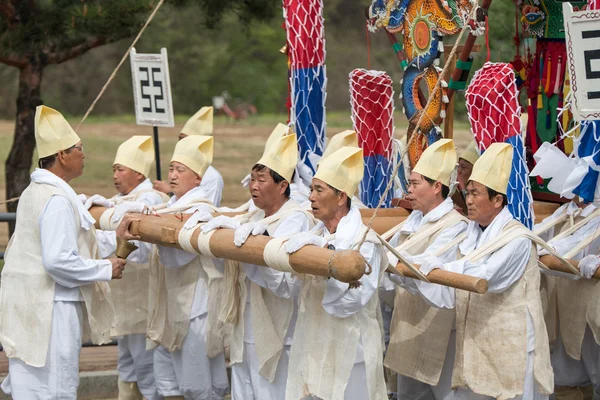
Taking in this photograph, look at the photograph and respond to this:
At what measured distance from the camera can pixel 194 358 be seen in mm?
7113

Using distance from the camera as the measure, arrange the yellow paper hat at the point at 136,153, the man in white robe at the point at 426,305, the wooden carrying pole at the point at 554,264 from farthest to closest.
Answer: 1. the yellow paper hat at the point at 136,153
2. the man in white robe at the point at 426,305
3. the wooden carrying pole at the point at 554,264

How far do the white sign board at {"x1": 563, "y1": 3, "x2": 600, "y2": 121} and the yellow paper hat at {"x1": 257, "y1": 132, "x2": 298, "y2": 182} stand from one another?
1.47 metres

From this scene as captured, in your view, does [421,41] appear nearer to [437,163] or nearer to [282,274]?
[437,163]

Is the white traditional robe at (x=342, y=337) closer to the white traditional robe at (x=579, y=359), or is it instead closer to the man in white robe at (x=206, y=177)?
the white traditional robe at (x=579, y=359)

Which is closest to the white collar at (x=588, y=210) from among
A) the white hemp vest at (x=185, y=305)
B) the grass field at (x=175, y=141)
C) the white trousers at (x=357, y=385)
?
the white trousers at (x=357, y=385)

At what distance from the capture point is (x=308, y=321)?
223 inches

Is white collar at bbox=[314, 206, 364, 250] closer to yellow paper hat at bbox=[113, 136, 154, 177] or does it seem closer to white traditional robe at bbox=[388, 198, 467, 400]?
white traditional robe at bbox=[388, 198, 467, 400]

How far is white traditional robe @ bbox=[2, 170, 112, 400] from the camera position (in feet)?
19.4

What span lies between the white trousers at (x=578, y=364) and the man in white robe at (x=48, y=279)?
2650 mm

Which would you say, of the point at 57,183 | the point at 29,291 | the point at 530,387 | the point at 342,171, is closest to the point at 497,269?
the point at 530,387

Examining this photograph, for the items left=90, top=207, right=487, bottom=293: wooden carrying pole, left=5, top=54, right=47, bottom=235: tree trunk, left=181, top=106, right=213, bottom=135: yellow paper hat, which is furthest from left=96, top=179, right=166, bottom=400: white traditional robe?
left=5, top=54, right=47, bottom=235: tree trunk

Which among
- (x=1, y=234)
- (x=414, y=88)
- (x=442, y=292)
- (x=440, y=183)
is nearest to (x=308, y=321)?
(x=442, y=292)

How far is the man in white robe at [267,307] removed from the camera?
20.2ft

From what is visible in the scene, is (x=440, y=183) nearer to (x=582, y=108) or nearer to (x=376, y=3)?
(x=582, y=108)
